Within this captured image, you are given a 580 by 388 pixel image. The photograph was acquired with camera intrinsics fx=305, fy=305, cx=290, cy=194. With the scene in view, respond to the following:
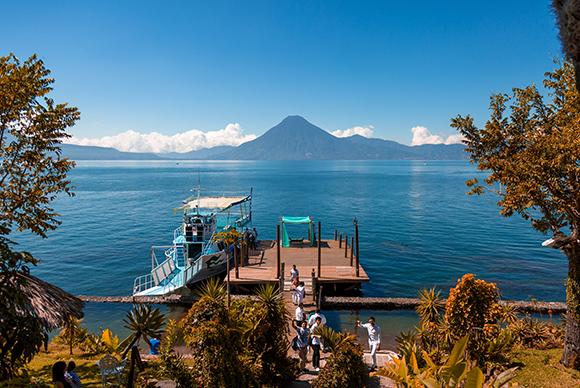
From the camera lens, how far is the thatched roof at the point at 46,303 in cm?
725

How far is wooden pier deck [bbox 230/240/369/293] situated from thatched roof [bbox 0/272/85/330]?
13.0m

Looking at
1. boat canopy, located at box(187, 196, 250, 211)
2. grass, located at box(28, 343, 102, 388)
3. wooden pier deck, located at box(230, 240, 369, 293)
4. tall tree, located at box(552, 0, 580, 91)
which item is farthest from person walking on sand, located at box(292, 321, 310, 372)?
boat canopy, located at box(187, 196, 250, 211)

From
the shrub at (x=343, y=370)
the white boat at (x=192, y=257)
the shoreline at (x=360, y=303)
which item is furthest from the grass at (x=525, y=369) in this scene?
the white boat at (x=192, y=257)

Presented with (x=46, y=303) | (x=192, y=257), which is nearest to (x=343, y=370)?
(x=46, y=303)

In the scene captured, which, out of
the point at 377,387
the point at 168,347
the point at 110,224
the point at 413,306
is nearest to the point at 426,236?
the point at 413,306

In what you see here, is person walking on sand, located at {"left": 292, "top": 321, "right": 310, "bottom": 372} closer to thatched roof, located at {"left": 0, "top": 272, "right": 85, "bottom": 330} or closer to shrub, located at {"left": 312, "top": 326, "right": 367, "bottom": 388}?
shrub, located at {"left": 312, "top": 326, "right": 367, "bottom": 388}

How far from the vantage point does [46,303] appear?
7555 mm

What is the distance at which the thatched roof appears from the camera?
725cm

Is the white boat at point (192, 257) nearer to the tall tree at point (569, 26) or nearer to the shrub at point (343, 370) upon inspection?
the shrub at point (343, 370)

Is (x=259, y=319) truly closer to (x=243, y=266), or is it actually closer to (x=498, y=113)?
(x=498, y=113)

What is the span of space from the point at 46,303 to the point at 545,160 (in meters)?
14.0

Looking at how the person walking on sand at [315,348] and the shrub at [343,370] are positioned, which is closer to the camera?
the shrub at [343,370]

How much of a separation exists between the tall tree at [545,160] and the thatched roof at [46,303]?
12.5 meters

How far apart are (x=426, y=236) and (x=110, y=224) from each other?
45.8 m
